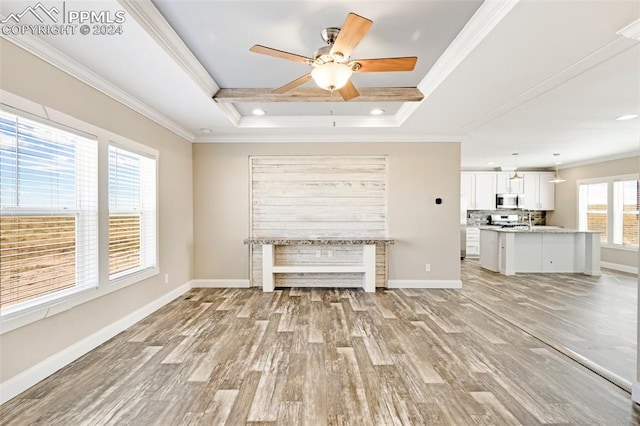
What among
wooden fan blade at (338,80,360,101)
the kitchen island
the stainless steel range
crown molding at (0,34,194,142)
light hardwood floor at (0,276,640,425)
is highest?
crown molding at (0,34,194,142)

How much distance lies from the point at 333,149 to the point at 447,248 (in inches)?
99.4

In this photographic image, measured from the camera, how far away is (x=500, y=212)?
27.8 feet

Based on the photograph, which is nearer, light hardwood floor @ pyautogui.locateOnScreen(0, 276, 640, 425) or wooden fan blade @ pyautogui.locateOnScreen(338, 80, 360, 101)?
light hardwood floor @ pyautogui.locateOnScreen(0, 276, 640, 425)

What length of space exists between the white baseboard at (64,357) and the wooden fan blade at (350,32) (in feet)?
10.4

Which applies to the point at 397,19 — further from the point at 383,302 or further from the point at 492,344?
the point at 383,302

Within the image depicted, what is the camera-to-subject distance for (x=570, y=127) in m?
4.52

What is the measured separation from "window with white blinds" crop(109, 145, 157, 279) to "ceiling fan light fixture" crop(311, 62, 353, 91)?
2.38m

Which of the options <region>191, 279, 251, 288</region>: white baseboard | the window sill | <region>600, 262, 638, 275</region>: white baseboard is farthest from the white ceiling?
<region>600, 262, 638, 275</region>: white baseboard

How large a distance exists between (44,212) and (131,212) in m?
1.07

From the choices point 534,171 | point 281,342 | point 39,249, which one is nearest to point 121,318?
point 39,249

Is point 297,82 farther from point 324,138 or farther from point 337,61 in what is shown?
point 324,138

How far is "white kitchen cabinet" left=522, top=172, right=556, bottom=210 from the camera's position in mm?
8148

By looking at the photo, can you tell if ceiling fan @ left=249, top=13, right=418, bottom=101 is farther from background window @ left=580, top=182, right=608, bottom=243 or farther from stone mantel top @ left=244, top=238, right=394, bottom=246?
background window @ left=580, top=182, right=608, bottom=243

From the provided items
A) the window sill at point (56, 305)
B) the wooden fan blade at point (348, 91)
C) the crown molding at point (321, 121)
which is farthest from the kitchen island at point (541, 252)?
the window sill at point (56, 305)
